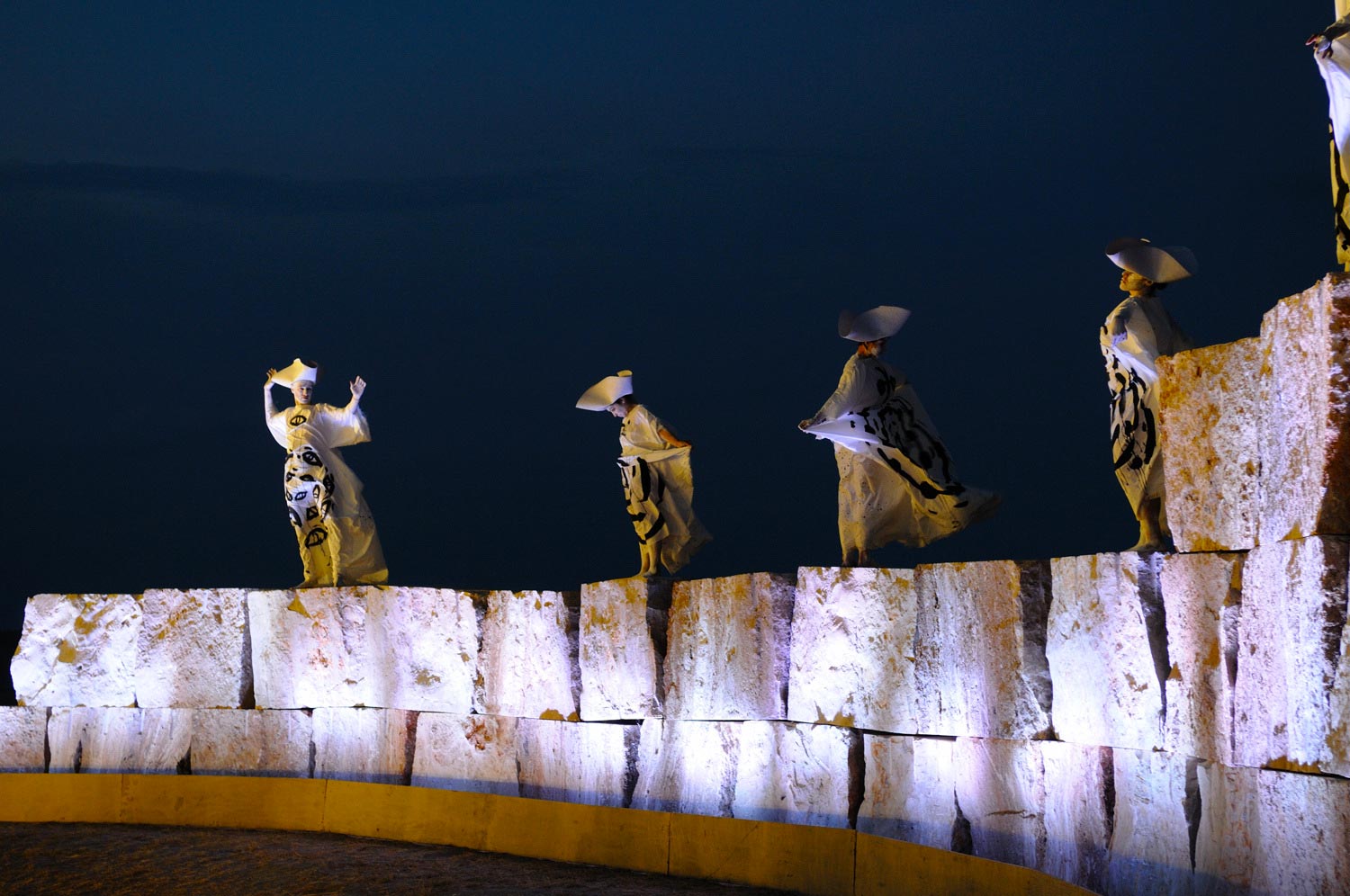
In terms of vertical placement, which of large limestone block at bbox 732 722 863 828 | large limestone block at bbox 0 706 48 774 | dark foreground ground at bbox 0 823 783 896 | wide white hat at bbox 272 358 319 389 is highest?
wide white hat at bbox 272 358 319 389

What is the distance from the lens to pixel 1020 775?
5.86 meters

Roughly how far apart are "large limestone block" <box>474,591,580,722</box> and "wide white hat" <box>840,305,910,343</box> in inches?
92.2

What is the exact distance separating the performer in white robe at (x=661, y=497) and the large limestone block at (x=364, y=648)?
53.4 inches

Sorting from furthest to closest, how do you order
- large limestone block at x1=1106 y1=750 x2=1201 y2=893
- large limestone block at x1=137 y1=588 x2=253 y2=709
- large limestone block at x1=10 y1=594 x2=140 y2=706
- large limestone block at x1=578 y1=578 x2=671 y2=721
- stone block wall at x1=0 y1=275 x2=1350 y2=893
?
large limestone block at x1=10 y1=594 x2=140 y2=706
large limestone block at x1=137 y1=588 x2=253 y2=709
large limestone block at x1=578 y1=578 x2=671 y2=721
large limestone block at x1=1106 y1=750 x2=1201 y2=893
stone block wall at x1=0 y1=275 x2=1350 y2=893

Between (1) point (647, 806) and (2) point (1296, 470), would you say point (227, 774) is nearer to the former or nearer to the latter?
(1) point (647, 806)

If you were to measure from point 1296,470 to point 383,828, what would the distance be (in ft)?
19.4

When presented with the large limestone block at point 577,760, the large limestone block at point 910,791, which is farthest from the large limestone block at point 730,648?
the large limestone block at point 910,791

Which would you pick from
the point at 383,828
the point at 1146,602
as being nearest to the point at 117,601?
the point at 383,828

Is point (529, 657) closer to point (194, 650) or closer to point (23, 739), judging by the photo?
point (194, 650)

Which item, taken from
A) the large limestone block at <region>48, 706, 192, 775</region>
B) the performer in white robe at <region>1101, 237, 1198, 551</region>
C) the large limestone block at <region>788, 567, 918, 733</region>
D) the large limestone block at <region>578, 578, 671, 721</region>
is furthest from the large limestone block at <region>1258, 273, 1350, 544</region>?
the large limestone block at <region>48, 706, 192, 775</region>

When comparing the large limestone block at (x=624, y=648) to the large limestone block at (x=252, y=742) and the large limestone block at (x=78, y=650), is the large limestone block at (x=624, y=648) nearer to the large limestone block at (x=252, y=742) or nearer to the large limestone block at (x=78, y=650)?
the large limestone block at (x=252, y=742)

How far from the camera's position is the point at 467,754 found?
9008mm

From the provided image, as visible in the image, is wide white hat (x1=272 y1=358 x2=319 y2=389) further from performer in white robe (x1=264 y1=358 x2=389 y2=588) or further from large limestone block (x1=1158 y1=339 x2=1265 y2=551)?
large limestone block (x1=1158 y1=339 x2=1265 y2=551)

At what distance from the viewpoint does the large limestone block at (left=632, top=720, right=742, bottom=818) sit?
24.4ft
